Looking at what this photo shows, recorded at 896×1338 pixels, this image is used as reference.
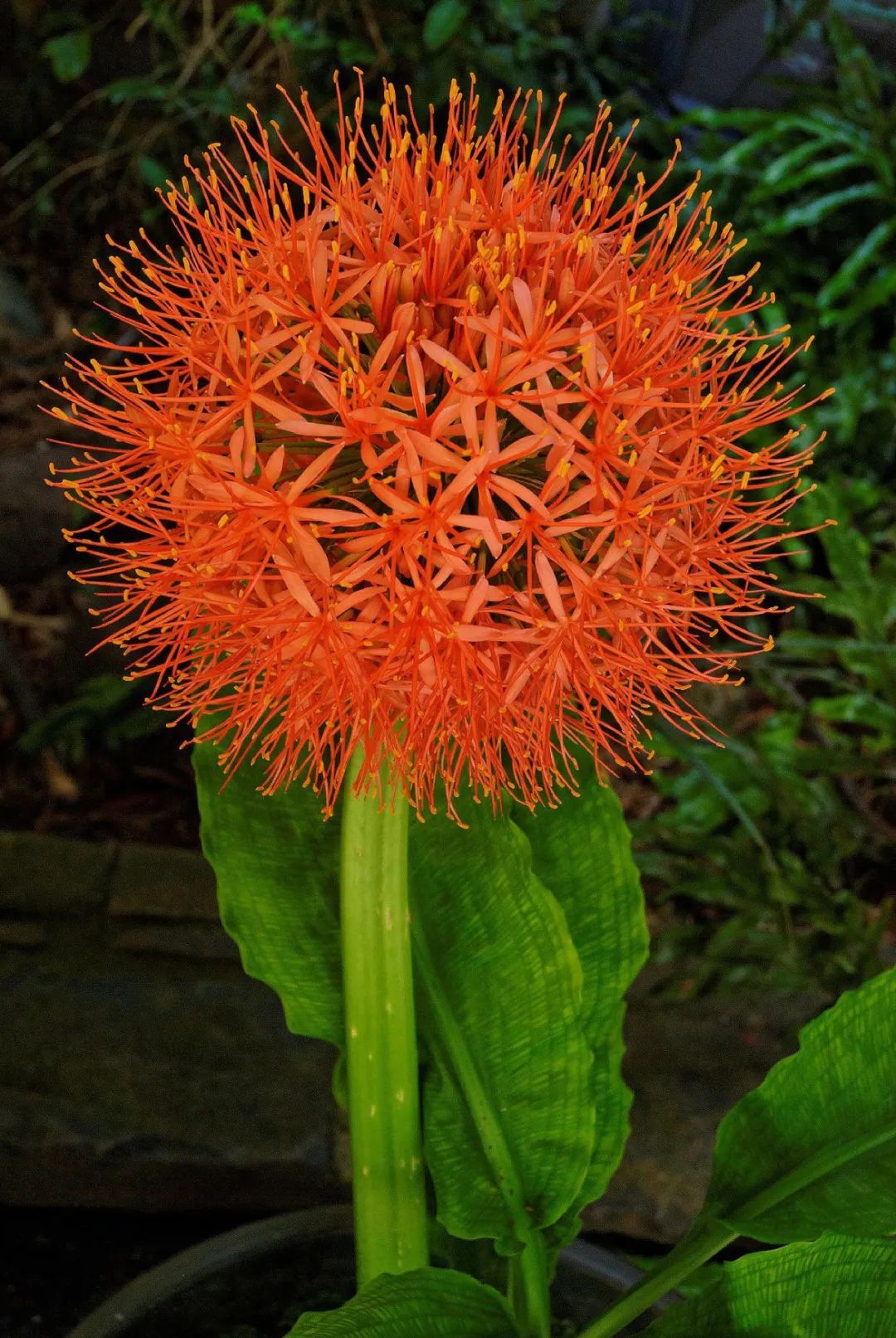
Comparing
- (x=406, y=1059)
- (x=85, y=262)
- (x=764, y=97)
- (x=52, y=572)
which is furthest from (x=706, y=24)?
(x=406, y=1059)

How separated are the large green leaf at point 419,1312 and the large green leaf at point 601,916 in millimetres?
103

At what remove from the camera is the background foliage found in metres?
1.38

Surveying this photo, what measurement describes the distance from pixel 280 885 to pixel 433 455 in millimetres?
335

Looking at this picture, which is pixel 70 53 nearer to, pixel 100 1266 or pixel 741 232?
pixel 741 232

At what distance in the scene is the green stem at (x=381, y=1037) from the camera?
0.62m

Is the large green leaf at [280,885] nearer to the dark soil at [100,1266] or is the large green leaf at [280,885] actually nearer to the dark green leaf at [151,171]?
the dark soil at [100,1266]

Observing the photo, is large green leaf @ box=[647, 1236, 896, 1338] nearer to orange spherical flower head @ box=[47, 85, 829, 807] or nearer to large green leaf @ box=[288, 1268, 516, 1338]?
large green leaf @ box=[288, 1268, 516, 1338]

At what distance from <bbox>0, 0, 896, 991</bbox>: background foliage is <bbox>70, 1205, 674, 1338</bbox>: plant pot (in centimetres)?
50

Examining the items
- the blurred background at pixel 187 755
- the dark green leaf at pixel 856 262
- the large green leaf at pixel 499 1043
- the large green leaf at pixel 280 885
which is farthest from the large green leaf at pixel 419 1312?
the dark green leaf at pixel 856 262

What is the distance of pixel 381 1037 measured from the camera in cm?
65

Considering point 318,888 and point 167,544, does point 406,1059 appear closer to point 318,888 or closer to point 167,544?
point 318,888

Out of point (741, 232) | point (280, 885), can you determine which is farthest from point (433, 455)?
point (741, 232)

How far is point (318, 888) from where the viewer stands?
71 cm

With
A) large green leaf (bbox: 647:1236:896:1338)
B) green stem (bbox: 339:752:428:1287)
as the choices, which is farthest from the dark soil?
large green leaf (bbox: 647:1236:896:1338)
